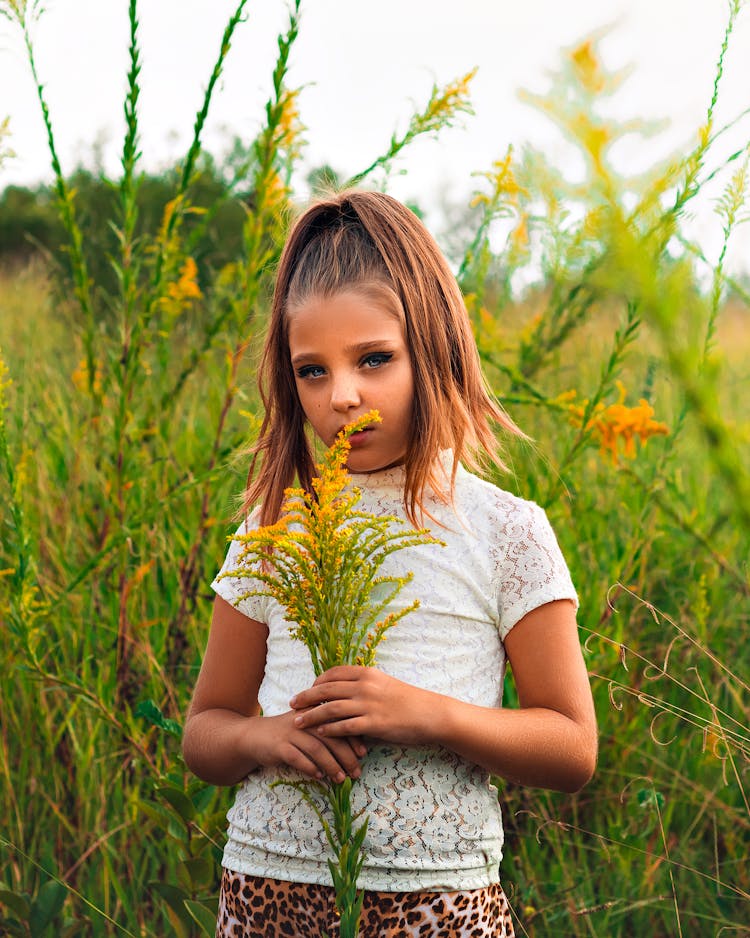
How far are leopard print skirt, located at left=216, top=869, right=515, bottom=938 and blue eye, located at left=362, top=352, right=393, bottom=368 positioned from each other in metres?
0.72

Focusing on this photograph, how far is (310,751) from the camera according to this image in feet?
3.94

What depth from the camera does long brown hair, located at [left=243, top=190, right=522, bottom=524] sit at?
58.8 inches

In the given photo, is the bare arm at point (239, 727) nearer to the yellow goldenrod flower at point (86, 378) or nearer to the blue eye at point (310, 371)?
the blue eye at point (310, 371)

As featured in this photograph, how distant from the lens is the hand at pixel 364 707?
1.15 m

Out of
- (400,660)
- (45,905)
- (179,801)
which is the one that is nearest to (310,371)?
(400,660)

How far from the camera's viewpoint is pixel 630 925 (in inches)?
79.0

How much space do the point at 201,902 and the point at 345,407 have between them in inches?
37.5

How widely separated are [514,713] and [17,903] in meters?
0.96

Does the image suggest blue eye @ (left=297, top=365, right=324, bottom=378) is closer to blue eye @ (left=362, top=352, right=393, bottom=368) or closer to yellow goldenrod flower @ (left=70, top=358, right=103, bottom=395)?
blue eye @ (left=362, top=352, right=393, bottom=368)

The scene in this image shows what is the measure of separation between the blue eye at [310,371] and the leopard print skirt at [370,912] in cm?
71

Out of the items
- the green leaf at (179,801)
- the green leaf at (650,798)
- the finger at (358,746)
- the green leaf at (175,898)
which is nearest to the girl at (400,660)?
the finger at (358,746)

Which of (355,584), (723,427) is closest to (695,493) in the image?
(355,584)

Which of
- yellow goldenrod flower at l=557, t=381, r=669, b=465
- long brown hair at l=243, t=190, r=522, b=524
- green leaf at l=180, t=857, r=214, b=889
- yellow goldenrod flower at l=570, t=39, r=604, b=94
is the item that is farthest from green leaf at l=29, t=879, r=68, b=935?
yellow goldenrod flower at l=570, t=39, r=604, b=94

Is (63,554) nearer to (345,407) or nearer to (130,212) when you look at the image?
(130,212)
